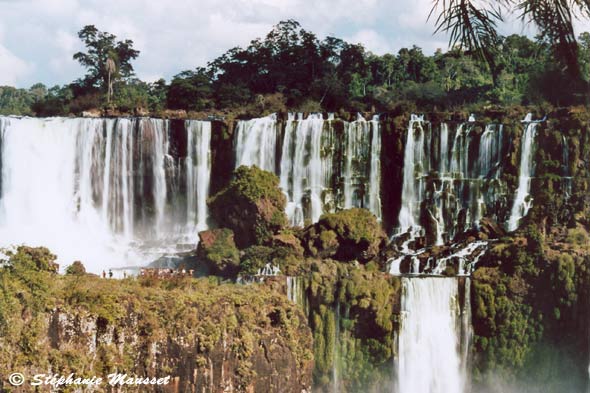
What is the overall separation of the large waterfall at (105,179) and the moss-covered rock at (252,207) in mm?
2048

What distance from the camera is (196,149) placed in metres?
20.8

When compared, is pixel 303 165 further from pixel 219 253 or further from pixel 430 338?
pixel 430 338

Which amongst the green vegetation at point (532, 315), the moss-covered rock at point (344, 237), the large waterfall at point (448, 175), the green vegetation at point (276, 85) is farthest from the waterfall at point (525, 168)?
the moss-covered rock at point (344, 237)

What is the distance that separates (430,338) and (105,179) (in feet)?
27.4

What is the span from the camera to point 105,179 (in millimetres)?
20547

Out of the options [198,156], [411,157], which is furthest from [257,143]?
[411,157]

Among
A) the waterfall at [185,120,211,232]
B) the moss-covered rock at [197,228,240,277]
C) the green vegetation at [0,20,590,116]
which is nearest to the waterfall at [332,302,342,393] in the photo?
the moss-covered rock at [197,228,240,277]

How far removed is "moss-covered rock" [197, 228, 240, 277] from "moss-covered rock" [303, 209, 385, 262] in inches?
53.4

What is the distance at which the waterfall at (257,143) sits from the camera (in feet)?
66.5

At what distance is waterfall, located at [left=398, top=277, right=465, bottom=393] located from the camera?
52.7 feet

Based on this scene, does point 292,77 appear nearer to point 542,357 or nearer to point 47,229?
point 47,229

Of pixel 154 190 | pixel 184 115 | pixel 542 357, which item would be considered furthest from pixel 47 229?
pixel 542 357

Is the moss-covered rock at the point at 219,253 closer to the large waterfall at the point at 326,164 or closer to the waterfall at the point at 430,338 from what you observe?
the large waterfall at the point at 326,164

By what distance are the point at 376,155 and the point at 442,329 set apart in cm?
503
